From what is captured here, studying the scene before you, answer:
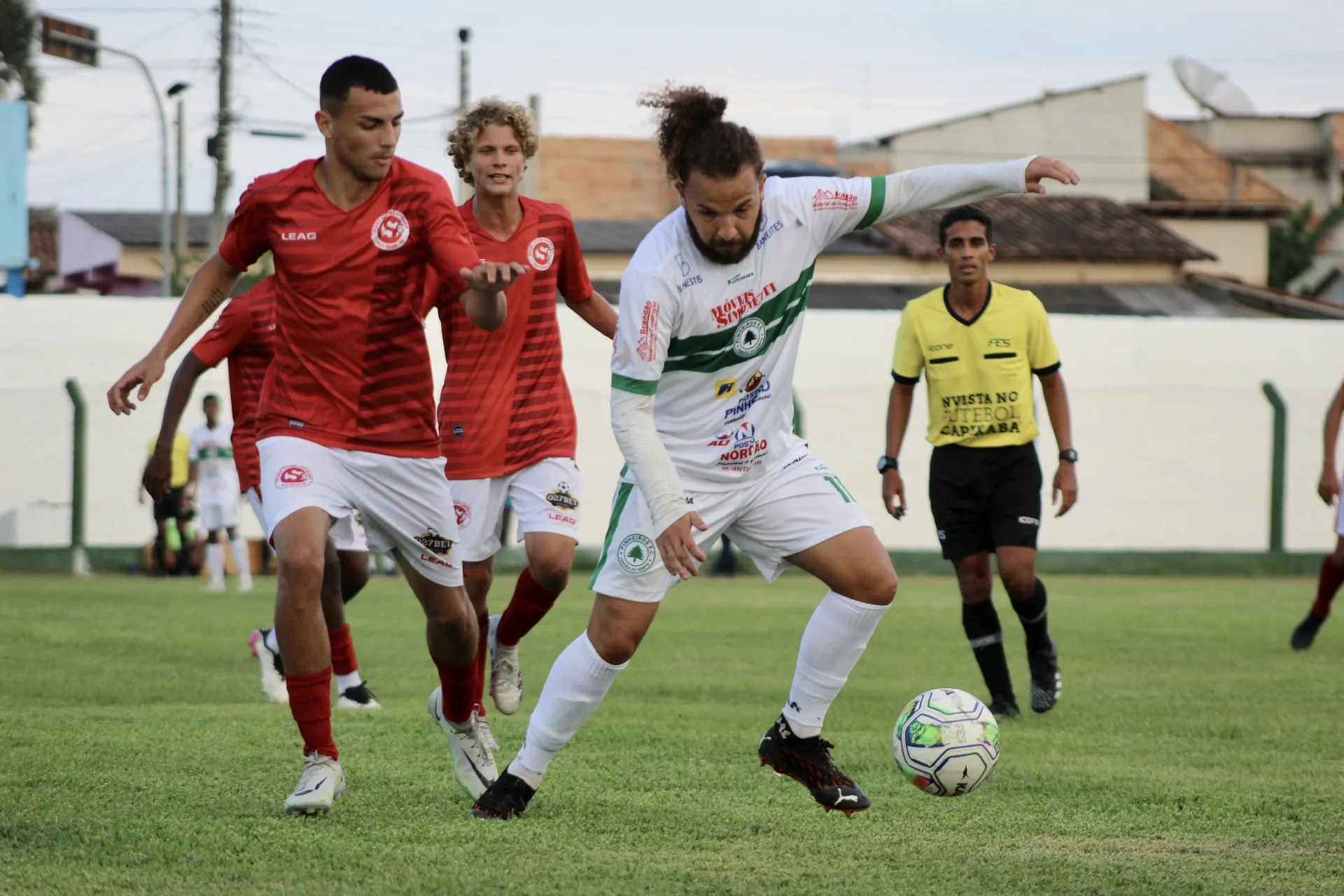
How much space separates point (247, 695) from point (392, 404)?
371cm

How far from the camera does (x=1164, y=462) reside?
2183 cm

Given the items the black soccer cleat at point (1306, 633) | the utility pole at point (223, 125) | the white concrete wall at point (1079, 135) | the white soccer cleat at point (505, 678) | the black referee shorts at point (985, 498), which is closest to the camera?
the white soccer cleat at point (505, 678)

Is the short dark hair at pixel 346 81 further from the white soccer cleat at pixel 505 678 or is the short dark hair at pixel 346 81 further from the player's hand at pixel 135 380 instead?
the white soccer cleat at pixel 505 678

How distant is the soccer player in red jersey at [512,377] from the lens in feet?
22.5

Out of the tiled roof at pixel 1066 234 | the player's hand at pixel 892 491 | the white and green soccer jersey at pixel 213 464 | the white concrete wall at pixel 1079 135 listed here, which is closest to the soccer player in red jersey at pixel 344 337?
the player's hand at pixel 892 491

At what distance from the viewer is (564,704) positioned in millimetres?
5125

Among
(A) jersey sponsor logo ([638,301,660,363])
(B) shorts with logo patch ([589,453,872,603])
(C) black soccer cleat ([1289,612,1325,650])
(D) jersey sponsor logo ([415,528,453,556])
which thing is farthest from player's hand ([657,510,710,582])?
(C) black soccer cleat ([1289,612,1325,650])

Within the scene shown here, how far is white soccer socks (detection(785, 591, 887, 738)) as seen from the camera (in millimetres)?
5172

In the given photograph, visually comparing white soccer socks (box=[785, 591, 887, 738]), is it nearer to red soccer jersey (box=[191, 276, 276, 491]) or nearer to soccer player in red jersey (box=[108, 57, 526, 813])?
soccer player in red jersey (box=[108, 57, 526, 813])

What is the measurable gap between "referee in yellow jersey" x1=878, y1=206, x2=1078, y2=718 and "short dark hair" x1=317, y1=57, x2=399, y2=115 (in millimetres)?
3561

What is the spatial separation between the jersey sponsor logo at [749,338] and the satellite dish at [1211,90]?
44874mm

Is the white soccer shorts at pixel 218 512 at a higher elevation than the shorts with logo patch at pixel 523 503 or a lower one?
lower

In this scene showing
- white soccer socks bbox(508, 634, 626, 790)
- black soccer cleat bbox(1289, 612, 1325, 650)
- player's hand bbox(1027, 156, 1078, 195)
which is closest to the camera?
player's hand bbox(1027, 156, 1078, 195)

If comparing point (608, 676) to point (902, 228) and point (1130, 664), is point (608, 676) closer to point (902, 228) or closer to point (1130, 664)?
point (1130, 664)
